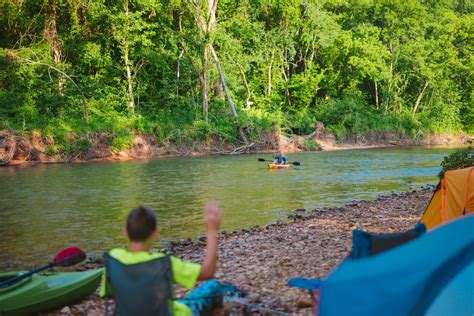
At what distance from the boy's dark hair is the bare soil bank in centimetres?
3118

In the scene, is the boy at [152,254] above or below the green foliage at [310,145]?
above

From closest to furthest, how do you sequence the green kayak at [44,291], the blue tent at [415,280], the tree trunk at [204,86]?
the blue tent at [415,280], the green kayak at [44,291], the tree trunk at [204,86]

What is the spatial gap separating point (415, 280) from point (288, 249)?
603cm

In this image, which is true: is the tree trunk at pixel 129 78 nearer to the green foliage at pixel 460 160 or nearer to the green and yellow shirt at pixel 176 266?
the green foliage at pixel 460 160

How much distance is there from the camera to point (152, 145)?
128 ft

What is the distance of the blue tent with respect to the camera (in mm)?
3166

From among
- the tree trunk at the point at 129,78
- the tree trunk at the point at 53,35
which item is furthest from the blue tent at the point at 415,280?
the tree trunk at the point at 53,35

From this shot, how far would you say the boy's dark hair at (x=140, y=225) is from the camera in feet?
12.4

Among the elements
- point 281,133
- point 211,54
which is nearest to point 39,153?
point 211,54

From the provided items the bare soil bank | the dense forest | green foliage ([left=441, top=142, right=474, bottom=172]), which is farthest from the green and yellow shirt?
the dense forest

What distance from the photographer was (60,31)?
42281 mm

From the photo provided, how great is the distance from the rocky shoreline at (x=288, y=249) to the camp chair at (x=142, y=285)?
1.05 metres

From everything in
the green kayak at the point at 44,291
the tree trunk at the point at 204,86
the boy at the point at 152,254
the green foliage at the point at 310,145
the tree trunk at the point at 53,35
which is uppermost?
the tree trunk at the point at 53,35

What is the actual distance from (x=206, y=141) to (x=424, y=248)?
3748 centimetres
